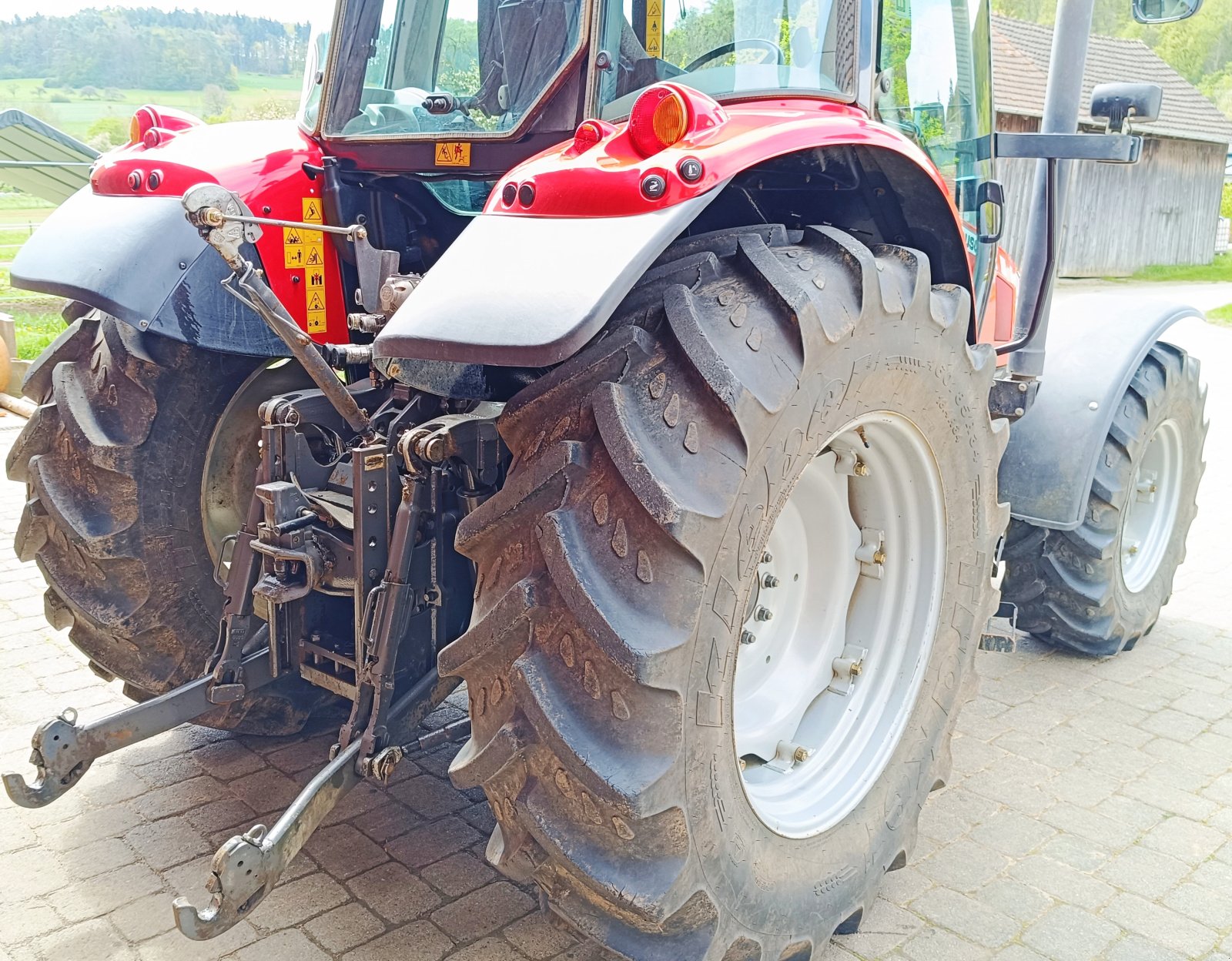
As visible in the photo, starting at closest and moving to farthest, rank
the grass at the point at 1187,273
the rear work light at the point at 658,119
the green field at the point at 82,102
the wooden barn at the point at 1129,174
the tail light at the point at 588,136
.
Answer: the rear work light at the point at 658,119 → the tail light at the point at 588,136 → the green field at the point at 82,102 → the wooden barn at the point at 1129,174 → the grass at the point at 1187,273

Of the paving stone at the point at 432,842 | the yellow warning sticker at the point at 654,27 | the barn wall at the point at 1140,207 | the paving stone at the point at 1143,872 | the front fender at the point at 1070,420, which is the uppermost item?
the yellow warning sticker at the point at 654,27

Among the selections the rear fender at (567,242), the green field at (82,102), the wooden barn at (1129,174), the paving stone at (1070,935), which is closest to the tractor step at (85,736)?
the rear fender at (567,242)

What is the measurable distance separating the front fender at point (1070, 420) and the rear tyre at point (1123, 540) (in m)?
0.17

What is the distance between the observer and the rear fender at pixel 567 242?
1815 mm

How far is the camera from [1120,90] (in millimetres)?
3627

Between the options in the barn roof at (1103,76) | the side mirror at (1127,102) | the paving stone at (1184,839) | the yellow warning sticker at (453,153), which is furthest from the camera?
the barn roof at (1103,76)

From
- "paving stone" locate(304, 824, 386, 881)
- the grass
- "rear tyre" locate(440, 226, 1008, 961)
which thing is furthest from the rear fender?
the grass

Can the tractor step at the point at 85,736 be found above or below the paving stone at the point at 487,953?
above

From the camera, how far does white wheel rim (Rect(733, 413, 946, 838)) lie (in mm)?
2668

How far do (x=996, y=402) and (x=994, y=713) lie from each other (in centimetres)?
106

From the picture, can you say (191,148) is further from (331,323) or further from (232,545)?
(232,545)

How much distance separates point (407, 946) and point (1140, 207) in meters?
26.4

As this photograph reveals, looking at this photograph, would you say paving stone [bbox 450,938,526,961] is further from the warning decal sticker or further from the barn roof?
the barn roof

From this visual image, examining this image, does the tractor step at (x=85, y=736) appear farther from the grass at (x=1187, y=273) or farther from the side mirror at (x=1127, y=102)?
A: the grass at (x=1187, y=273)
